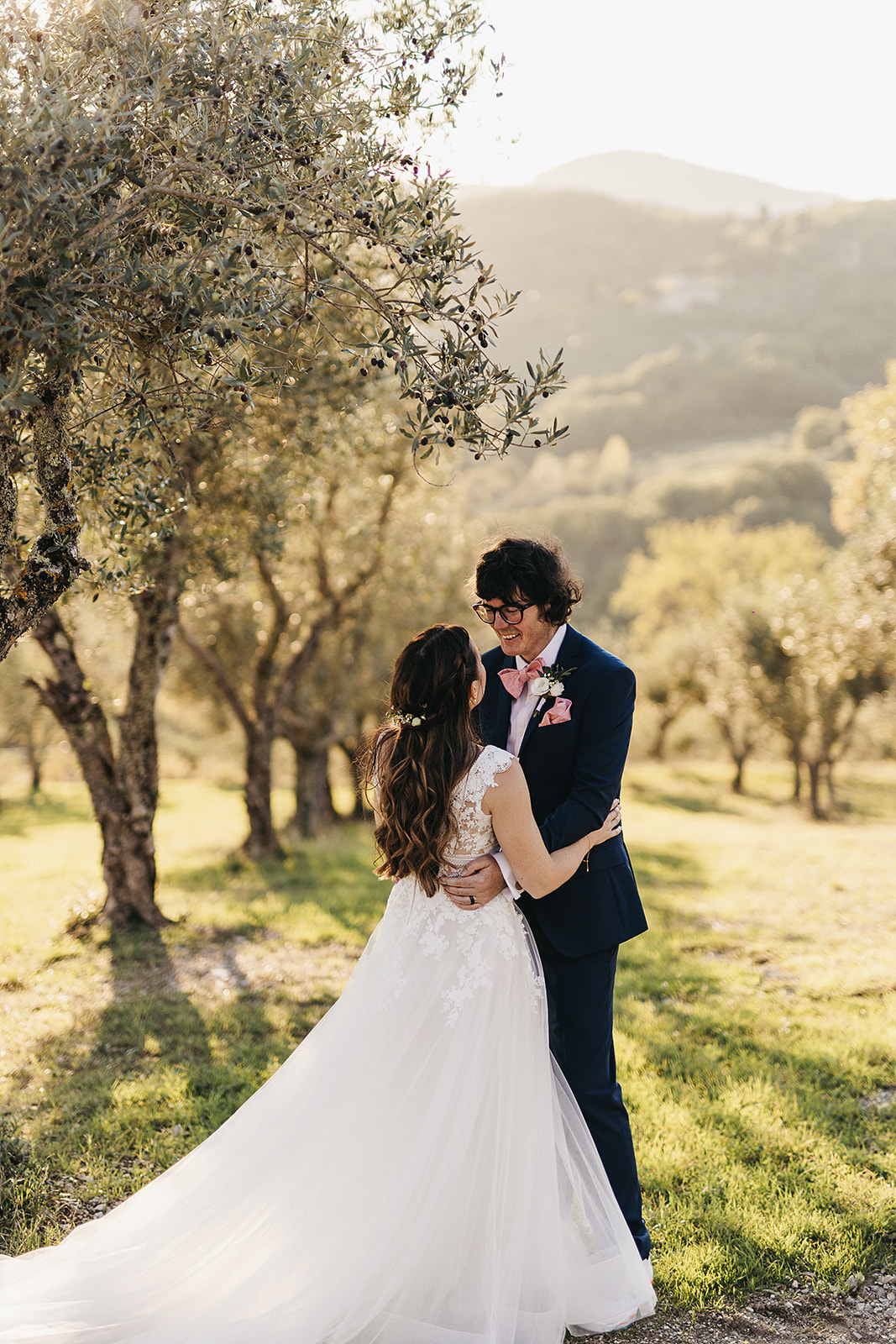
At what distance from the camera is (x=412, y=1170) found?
3793 millimetres

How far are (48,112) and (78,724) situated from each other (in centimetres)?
810

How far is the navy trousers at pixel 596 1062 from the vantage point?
4207 millimetres

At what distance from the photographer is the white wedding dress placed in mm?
3598

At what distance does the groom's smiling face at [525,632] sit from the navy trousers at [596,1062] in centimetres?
141

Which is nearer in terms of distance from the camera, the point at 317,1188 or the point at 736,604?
the point at 317,1188

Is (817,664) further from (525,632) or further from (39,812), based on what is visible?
(39,812)

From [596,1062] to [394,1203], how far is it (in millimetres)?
1111

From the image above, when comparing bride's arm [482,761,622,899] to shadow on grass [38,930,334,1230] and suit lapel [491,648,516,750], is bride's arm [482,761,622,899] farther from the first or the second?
shadow on grass [38,930,334,1230]

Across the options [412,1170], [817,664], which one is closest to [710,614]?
[817,664]

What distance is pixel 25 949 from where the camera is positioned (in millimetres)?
10539

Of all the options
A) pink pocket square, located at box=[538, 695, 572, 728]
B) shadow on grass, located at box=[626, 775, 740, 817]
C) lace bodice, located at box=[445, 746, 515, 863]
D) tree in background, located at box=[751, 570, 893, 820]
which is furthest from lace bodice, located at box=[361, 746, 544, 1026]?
shadow on grass, located at box=[626, 775, 740, 817]

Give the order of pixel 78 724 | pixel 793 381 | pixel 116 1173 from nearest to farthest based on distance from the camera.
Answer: pixel 116 1173, pixel 78 724, pixel 793 381

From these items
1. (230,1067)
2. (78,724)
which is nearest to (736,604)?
(78,724)

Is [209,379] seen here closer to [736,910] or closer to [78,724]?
[78,724]
